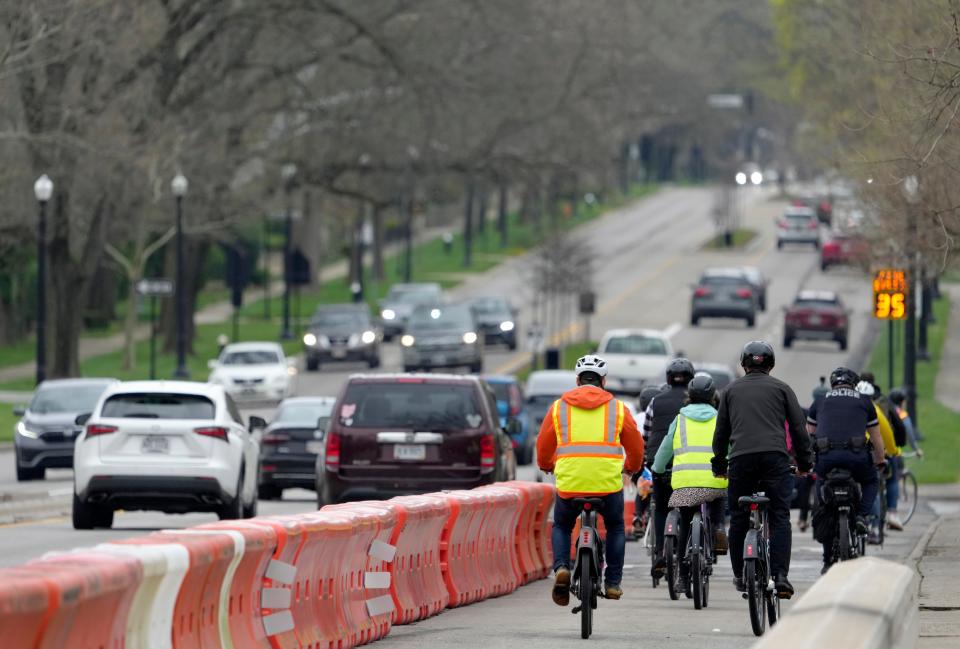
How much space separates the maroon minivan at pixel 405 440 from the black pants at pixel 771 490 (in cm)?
752

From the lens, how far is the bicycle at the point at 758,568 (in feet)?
42.4

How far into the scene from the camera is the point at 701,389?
1497 centimetres

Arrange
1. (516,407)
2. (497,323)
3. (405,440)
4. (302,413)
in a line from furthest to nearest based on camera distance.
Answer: (497,323), (516,407), (302,413), (405,440)

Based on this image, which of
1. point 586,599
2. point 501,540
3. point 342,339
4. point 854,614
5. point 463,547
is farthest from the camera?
point 342,339

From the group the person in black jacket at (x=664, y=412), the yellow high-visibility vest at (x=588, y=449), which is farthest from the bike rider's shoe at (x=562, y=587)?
the person in black jacket at (x=664, y=412)

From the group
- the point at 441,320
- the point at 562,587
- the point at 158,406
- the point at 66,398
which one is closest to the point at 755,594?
the point at 562,587

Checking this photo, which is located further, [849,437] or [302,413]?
[302,413]

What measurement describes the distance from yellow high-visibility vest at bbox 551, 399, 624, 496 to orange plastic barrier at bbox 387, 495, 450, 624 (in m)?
1.18

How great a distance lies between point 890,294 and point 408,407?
12.7 m

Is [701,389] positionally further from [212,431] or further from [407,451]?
[212,431]

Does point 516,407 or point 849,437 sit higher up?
point 849,437

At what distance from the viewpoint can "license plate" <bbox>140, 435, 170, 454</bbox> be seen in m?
21.8

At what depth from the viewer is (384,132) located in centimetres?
5684

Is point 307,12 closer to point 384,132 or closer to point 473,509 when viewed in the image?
point 384,132
